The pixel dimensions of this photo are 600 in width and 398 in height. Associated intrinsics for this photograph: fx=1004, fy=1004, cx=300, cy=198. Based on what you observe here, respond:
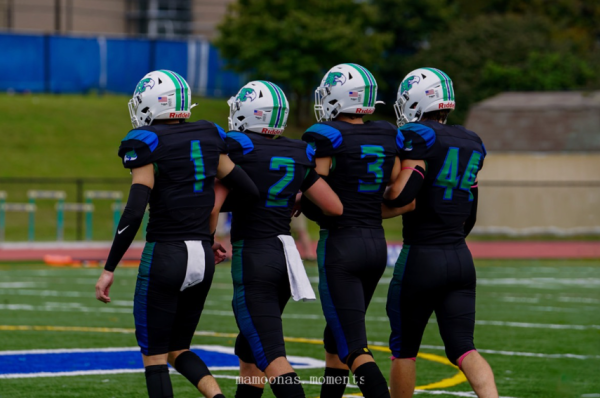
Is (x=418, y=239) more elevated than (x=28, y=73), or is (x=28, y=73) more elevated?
(x=418, y=239)

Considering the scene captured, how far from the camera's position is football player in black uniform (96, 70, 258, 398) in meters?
5.48

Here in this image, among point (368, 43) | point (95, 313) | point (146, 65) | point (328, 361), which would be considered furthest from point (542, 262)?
point (146, 65)

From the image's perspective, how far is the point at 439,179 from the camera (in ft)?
19.4

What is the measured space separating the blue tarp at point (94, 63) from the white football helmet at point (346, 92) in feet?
127

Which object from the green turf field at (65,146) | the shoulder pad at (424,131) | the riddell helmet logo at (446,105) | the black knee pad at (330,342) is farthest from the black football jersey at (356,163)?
the green turf field at (65,146)

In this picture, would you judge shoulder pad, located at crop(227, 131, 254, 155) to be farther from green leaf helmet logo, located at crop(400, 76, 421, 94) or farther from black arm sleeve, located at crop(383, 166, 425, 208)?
green leaf helmet logo, located at crop(400, 76, 421, 94)

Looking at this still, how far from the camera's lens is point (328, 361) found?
6.19 meters

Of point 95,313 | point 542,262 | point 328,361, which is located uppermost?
point 328,361

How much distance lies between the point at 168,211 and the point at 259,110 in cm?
86

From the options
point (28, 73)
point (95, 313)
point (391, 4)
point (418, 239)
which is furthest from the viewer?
point (391, 4)

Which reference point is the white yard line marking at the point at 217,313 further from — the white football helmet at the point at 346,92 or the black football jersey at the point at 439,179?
A: the white football helmet at the point at 346,92

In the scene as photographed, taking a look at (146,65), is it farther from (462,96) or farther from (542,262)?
(542,262)

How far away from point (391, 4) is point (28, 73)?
17436mm

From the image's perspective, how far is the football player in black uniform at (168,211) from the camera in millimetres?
5484
